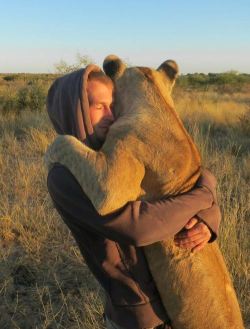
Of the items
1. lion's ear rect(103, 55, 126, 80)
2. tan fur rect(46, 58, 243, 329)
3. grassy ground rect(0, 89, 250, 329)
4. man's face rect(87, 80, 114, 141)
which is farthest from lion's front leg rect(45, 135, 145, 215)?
grassy ground rect(0, 89, 250, 329)

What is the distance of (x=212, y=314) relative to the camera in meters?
1.95

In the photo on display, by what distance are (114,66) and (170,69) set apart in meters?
0.27

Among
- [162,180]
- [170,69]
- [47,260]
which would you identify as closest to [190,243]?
[162,180]

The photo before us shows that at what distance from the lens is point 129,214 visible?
1.78 metres

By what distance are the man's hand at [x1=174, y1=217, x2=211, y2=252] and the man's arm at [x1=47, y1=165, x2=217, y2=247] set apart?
0.06 meters

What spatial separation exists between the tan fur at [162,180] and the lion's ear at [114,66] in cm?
25

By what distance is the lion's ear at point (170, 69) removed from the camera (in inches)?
91.7

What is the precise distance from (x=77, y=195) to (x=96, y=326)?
2034 mm

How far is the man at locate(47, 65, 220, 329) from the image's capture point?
1788 millimetres

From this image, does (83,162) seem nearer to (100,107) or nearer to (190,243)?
(100,107)

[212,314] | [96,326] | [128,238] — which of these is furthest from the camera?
[96,326]

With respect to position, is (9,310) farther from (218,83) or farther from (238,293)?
(218,83)

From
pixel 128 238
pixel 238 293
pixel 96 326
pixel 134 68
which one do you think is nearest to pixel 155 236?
pixel 128 238

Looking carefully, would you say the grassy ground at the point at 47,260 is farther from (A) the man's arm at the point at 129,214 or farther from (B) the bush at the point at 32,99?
(B) the bush at the point at 32,99
